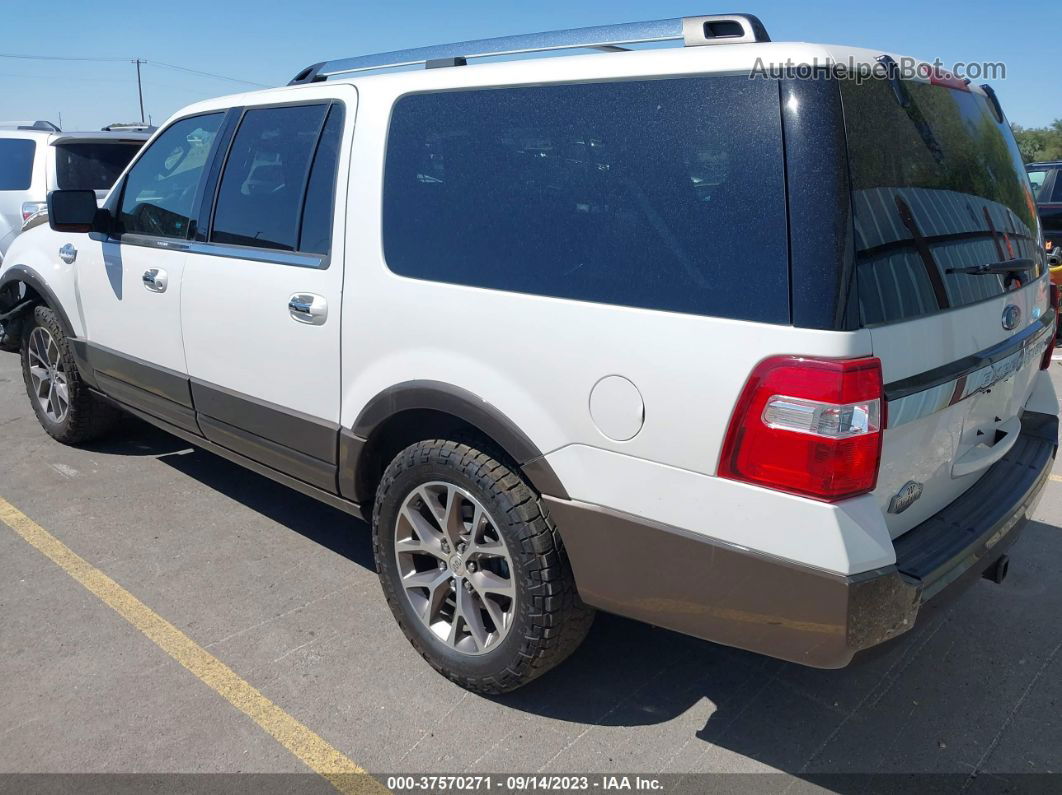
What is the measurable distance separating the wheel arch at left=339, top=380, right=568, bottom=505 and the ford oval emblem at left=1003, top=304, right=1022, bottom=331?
4.72ft

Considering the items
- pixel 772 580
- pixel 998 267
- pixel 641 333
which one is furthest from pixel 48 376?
pixel 998 267

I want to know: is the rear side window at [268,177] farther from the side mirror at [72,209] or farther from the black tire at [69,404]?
the black tire at [69,404]

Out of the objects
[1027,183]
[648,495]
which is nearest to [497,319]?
[648,495]

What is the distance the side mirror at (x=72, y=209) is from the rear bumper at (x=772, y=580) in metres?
3.02

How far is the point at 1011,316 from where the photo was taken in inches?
106

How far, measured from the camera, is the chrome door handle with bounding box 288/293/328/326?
3.14 meters

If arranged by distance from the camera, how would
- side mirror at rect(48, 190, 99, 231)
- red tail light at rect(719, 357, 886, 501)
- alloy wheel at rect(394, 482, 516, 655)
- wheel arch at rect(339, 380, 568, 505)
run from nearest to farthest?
red tail light at rect(719, 357, 886, 501) < wheel arch at rect(339, 380, 568, 505) < alloy wheel at rect(394, 482, 516, 655) < side mirror at rect(48, 190, 99, 231)

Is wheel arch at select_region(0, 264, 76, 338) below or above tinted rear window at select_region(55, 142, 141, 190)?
below

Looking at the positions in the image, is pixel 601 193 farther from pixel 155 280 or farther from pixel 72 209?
pixel 72 209

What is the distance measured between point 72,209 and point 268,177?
1361 mm

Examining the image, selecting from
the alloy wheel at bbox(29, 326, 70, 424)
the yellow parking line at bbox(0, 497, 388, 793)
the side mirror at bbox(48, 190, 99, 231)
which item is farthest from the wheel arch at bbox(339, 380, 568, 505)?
the alloy wheel at bbox(29, 326, 70, 424)

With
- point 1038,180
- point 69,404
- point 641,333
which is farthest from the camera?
point 1038,180

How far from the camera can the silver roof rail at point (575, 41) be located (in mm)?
2391

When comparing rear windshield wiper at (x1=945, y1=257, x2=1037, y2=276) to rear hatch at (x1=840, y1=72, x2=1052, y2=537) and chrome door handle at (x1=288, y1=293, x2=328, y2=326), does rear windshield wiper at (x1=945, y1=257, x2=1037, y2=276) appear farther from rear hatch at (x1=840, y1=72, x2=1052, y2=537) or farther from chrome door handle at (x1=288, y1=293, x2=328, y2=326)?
chrome door handle at (x1=288, y1=293, x2=328, y2=326)
